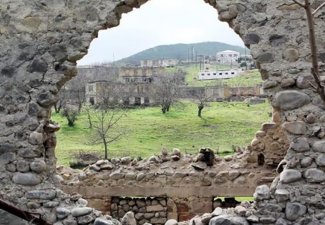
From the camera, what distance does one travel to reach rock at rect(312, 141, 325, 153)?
215 inches

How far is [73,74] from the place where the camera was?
611 centimetres

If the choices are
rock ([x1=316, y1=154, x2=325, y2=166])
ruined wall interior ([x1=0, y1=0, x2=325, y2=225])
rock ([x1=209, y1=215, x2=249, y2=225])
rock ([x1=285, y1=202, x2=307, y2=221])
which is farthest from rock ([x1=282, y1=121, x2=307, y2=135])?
rock ([x1=209, y1=215, x2=249, y2=225])

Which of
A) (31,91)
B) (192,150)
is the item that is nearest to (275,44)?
(31,91)

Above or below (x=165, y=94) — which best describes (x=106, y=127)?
below

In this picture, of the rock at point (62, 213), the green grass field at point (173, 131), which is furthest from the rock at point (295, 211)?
the green grass field at point (173, 131)

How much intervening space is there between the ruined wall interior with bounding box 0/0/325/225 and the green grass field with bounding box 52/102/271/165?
464 inches

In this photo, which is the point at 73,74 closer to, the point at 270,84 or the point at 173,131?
the point at 270,84

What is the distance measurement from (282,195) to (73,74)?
7.38 ft

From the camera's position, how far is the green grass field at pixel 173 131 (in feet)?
65.0

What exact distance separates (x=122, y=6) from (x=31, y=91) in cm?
117

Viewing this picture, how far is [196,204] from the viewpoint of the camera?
9266 mm

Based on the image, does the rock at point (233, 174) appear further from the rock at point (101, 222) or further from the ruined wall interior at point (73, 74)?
the rock at point (101, 222)

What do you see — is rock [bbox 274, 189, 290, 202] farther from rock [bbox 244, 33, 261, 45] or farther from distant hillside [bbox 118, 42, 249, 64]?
distant hillside [bbox 118, 42, 249, 64]

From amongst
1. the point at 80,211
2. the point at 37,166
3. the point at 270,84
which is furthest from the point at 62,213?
the point at 270,84
